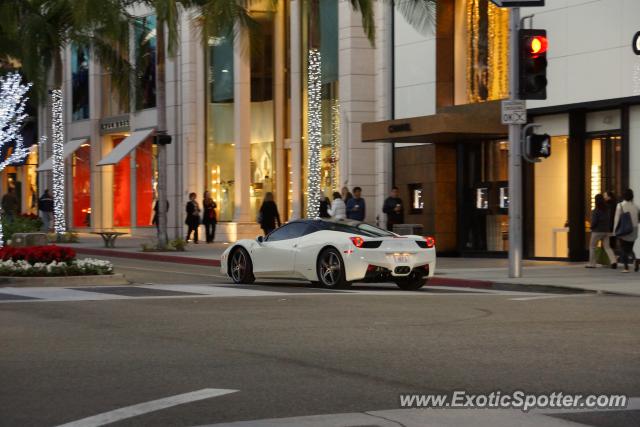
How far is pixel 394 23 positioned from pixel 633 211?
41.8 ft

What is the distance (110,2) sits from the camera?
3606 centimetres

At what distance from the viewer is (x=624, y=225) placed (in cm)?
2567

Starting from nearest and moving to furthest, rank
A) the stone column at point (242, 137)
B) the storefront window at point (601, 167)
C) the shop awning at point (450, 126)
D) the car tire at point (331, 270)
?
the car tire at point (331, 270), the storefront window at point (601, 167), the shop awning at point (450, 126), the stone column at point (242, 137)

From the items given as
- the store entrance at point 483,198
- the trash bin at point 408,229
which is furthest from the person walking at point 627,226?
the store entrance at point 483,198

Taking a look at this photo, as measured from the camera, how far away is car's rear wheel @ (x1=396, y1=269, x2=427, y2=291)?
2142 centimetres

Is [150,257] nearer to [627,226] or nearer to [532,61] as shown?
[627,226]

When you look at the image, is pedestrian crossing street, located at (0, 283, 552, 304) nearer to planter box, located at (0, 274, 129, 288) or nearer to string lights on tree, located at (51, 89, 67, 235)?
planter box, located at (0, 274, 129, 288)

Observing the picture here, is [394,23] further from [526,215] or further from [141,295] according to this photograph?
[141,295]

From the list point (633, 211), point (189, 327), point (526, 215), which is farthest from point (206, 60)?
point (189, 327)

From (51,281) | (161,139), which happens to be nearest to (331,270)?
(51,281)

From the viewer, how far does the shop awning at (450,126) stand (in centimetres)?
3133

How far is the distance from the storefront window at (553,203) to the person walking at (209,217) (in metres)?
14.6

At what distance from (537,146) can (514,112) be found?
761mm

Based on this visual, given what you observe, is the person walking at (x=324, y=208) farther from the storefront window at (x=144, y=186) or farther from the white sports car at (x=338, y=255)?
the storefront window at (x=144, y=186)
